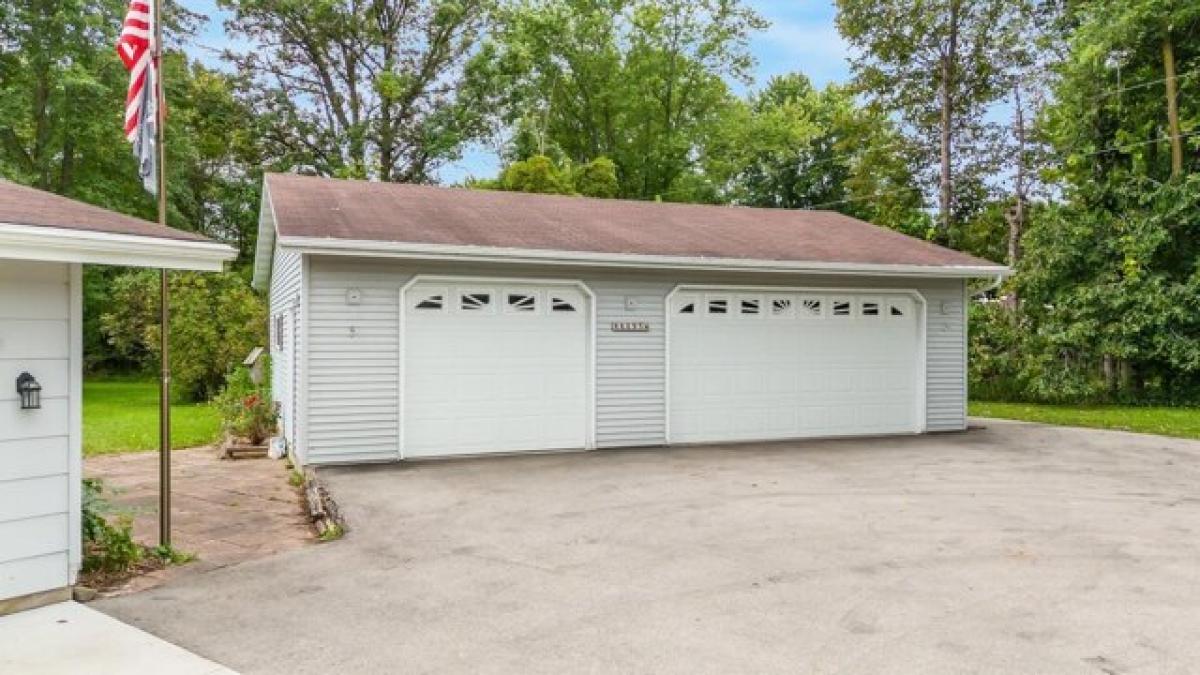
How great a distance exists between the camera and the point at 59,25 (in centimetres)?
2078

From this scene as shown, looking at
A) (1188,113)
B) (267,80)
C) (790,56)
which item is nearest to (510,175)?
(267,80)

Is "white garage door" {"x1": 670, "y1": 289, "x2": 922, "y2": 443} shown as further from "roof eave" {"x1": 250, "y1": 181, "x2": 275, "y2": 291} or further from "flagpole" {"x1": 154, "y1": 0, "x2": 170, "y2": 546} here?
"flagpole" {"x1": 154, "y1": 0, "x2": 170, "y2": 546}

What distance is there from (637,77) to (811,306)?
60.2 feet

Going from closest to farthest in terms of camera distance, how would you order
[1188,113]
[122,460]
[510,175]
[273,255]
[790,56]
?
1. [122,460]
2. [273,255]
3. [1188,113]
4. [510,175]
5. [790,56]

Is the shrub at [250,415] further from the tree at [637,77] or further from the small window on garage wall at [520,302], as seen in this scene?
the tree at [637,77]

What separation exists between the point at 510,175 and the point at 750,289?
425 inches

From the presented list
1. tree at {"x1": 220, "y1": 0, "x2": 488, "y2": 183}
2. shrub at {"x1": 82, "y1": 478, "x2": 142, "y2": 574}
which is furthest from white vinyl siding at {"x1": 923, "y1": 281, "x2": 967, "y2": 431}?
tree at {"x1": 220, "y1": 0, "x2": 488, "y2": 183}

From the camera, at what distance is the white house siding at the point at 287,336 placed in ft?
28.4

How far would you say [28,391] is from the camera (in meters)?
4.13

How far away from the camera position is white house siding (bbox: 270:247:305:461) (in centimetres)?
865

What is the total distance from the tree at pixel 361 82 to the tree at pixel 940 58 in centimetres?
1134

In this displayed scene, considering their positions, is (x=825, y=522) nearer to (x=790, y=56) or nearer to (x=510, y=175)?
(x=510, y=175)

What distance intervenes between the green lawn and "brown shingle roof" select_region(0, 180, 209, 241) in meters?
6.55

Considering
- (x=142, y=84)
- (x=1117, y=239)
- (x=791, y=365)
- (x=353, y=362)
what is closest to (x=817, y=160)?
(x=1117, y=239)
